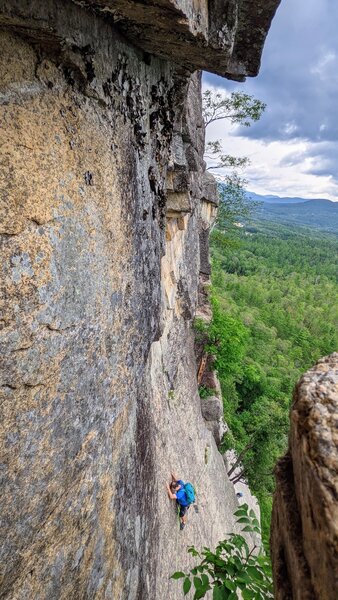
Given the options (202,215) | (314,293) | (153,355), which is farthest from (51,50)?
(314,293)

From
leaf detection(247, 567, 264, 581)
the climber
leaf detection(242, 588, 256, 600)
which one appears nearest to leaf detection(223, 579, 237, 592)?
leaf detection(242, 588, 256, 600)

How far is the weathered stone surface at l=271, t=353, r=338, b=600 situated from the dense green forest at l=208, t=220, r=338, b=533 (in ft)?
35.4

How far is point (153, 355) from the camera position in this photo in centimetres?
750

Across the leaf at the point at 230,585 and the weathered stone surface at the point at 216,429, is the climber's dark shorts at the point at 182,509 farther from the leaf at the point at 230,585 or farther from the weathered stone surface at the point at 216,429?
the weathered stone surface at the point at 216,429

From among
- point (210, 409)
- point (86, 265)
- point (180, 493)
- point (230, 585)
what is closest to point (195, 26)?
point (86, 265)

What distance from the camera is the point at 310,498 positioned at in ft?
5.55

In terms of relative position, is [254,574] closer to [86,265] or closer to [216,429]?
[86,265]

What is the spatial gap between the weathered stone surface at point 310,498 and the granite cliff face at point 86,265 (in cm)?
201

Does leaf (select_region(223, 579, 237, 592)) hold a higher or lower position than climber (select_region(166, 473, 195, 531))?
higher

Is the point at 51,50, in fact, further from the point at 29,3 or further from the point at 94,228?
the point at 94,228

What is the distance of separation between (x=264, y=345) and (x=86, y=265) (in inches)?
1314

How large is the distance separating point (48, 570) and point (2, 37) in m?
4.51

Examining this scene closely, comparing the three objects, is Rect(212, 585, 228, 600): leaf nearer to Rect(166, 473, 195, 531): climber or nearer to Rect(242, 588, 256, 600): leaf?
Rect(242, 588, 256, 600): leaf

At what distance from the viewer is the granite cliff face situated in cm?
271
